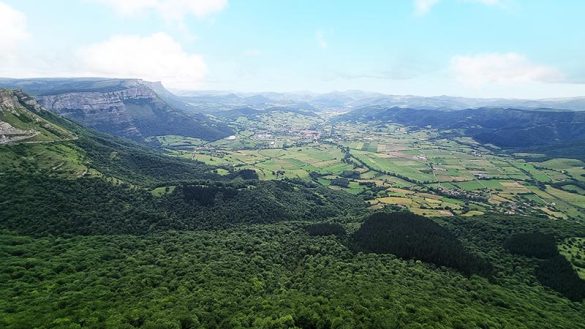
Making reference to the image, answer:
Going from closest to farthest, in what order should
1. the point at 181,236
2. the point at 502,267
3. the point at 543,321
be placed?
1. the point at 543,321
2. the point at 502,267
3. the point at 181,236

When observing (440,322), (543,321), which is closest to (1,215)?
(440,322)

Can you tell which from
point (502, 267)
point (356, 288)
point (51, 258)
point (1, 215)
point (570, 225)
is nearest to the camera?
point (356, 288)

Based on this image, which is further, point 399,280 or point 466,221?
point 466,221

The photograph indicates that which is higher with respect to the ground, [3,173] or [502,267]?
[3,173]

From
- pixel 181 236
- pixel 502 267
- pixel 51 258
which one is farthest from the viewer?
pixel 181 236

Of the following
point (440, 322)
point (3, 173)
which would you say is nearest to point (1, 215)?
point (3, 173)

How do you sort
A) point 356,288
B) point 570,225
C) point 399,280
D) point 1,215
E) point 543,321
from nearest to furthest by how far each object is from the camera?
point 543,321 < point 356,288 < point 399,280 < point 1,215 < point 570,225

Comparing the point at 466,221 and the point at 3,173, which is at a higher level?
the point at 3,173

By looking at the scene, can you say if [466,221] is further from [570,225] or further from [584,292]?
[584,292]

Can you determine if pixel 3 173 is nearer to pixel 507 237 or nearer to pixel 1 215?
pixel 1 215
